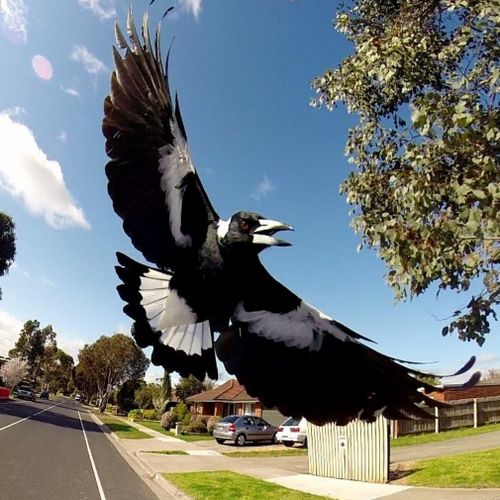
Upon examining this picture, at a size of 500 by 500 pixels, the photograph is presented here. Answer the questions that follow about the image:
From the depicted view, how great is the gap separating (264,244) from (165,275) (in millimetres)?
477

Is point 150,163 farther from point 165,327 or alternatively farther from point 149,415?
point 149,415

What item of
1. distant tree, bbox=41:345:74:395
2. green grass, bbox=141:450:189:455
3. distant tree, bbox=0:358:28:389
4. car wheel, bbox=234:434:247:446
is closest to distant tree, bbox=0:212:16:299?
green grass, bbox=141:450:189:455

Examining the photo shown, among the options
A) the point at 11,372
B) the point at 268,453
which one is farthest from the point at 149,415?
the point at 11,372

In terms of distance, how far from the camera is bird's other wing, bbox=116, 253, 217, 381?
128 centimetres

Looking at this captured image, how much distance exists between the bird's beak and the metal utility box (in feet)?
34.2

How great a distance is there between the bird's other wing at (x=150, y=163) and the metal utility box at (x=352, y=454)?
33.5 ft

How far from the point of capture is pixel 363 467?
11227 mm

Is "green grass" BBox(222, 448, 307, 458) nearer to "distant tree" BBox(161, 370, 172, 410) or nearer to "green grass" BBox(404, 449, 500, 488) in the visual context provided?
"green grass" BBox(404, 449, 500, 488)

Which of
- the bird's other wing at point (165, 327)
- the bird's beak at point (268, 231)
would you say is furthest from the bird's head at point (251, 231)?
the bird's other wing at point (165, 327)

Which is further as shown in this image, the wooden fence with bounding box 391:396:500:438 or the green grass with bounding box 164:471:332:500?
the wooden fence with bounding box 391:396:500:438

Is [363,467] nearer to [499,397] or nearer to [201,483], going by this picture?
[201,483]

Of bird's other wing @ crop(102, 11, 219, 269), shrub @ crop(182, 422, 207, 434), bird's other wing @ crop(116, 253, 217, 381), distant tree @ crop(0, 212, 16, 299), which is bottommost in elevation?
shrub @ crop(182, 422, 207, 434)

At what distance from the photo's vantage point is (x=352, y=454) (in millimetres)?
11609

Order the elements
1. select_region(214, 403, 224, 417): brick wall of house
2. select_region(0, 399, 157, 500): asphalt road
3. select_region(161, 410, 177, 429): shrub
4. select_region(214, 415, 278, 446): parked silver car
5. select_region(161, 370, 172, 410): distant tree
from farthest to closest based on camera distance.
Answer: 1. select_region(214, 403, 224, 417): brick wall of house
2. select_region(161, 410, 177, 429): shrub
3. select_region(214, 415, 278, 446): parked silver car
4. select_region(0, 399, 157, 500): asphalt road
5. select_region(161, 370, 172, 410): distant tree
